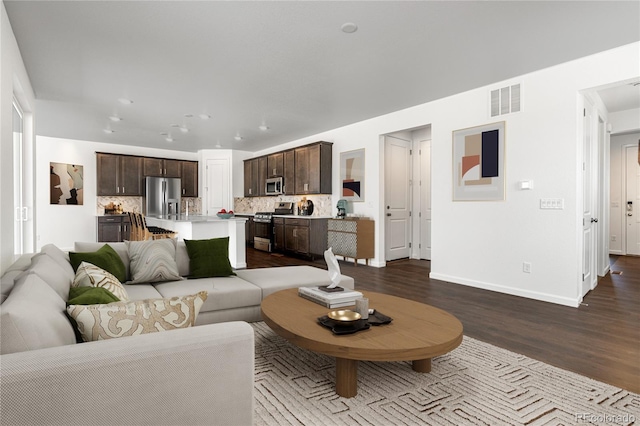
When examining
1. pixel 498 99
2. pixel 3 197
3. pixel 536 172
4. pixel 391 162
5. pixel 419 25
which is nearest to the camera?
pixel 3 197

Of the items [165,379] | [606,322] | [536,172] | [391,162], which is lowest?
[606,322]

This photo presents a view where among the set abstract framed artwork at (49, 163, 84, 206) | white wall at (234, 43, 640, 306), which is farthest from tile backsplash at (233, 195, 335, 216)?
→ abstract framed artwork at (49, 163, 84, 206)

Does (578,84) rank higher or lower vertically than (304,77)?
lower

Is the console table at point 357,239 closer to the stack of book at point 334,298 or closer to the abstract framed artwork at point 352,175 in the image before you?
the abstract framed artwork at point 352,175

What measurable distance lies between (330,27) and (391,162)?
3873 millimetres

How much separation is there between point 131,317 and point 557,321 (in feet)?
11.9

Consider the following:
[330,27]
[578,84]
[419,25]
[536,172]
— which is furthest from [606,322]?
[330,27]

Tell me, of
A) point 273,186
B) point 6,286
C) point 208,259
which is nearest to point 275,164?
point 273,186

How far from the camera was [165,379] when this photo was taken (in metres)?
1.12

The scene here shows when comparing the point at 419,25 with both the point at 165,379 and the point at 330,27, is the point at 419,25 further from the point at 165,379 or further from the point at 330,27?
the point at 165,379

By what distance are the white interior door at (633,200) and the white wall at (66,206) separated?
11475 mm

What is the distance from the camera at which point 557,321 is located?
330cm

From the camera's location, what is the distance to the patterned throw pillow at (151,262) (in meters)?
3.12

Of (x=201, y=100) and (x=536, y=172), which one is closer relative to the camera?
(x=536, y=172)
